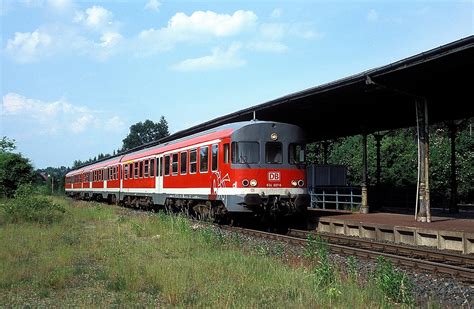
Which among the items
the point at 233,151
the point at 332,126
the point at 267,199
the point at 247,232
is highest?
the point at 332,126

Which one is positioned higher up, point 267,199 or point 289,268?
point 267,199

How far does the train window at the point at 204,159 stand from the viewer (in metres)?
16.2

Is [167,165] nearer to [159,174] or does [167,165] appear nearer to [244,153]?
[159,174]

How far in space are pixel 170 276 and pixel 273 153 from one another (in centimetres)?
827

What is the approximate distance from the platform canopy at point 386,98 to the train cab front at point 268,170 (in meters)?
2.46

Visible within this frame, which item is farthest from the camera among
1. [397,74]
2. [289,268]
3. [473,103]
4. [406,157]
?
[406,157]

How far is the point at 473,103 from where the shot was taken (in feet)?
61.0

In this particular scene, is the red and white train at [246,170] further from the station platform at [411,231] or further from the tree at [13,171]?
the tree at [13,171]

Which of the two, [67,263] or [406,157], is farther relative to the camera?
[406,157]

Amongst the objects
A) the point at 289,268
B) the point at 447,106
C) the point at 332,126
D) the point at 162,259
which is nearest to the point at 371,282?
the point at 289,268

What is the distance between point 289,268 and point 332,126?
17.1 meters

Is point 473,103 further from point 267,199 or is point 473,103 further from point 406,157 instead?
point 406,157

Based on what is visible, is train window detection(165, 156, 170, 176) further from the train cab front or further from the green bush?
the train cab front

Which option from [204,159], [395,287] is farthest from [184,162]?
[395,287]
